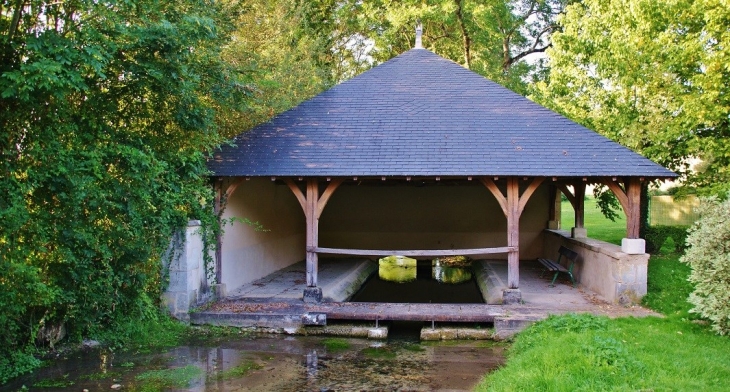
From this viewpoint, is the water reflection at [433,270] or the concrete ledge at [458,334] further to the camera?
the water reflection at [433,270]

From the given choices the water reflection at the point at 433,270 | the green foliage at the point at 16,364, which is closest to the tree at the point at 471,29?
the water reflection at the point at 433,270

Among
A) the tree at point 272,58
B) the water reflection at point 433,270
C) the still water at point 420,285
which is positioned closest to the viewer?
the still water at point 420,285

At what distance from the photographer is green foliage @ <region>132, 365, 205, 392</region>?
20.0 ft

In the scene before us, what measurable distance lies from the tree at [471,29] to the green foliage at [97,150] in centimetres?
1283

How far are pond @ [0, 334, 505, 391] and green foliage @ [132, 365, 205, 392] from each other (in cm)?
1

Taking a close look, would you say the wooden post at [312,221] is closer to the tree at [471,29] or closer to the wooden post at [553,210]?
the wooden post at [553,210]

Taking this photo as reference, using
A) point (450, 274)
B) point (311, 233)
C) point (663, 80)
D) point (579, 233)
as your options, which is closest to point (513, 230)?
point (311, 233)

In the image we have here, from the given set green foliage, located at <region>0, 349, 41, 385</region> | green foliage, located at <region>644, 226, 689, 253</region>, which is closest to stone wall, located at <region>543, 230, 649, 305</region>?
green foliage, located at <region>644, 226, 689, 253</region>

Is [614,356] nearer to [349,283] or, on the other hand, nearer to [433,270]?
[349,283]

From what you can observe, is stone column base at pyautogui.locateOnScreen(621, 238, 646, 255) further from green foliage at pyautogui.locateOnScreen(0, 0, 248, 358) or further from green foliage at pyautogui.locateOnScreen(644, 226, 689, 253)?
green foliage at pyautogui.locateOnScreen(0, 0, 248, 358)

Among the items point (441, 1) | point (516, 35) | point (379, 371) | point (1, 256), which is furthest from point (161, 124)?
point (516, 35)

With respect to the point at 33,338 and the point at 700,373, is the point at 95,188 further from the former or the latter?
the point at 700,373

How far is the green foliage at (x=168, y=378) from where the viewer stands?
6105 mm

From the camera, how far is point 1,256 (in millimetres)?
5895
